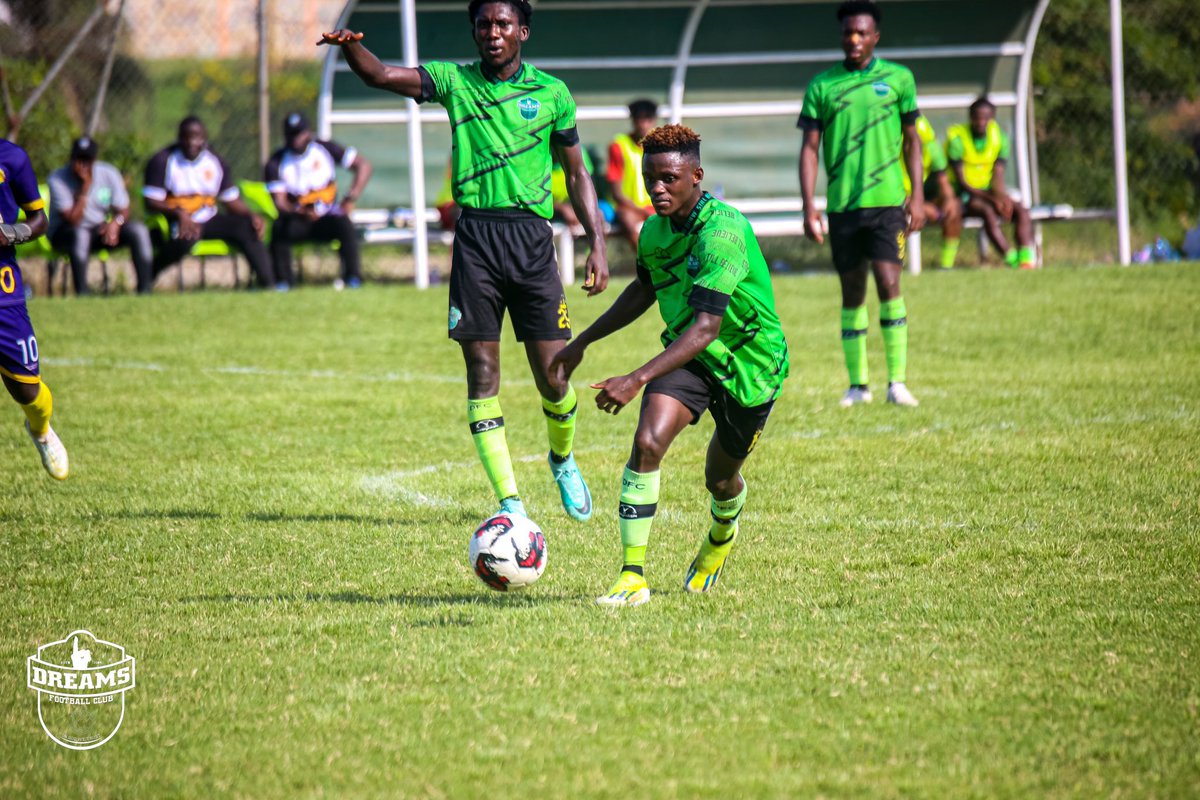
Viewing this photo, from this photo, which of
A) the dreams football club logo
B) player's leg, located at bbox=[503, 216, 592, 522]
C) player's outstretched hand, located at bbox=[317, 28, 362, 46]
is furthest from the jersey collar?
the dreams football club logo

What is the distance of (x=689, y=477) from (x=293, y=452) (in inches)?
97.7

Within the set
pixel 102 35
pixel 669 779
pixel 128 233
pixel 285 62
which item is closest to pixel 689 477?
pixel 669 779

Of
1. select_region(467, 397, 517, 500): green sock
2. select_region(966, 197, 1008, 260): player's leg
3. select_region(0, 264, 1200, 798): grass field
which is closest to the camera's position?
select_region(0, 264, 1200, 798): grass field

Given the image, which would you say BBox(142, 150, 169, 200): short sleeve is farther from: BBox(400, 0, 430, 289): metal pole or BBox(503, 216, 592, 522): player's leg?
BBox(503, 216, 592, 522): player's leg

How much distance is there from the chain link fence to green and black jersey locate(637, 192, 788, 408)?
13178 mm

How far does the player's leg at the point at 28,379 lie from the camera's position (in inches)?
284

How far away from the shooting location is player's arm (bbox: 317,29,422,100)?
18.9 feet

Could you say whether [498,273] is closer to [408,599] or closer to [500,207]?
[500,207]

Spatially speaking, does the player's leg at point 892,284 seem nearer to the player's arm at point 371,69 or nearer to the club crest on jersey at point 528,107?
the club crest on jersey at point 528,107

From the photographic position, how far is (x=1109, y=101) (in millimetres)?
19516

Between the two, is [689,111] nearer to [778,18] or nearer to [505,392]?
[778,18]

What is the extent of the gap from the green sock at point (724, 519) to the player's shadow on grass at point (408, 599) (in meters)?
0.56

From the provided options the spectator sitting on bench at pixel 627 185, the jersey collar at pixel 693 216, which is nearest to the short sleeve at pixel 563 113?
the jersey collar at pixel 693 216

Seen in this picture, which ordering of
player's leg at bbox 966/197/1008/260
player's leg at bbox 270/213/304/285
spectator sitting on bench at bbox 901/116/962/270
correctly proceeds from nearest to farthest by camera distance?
player's leg at bbox 270/213/304/285, spectator sitting on bench at bbox 901/116/962/270, player's leg at bbox 966/197/1008/260
